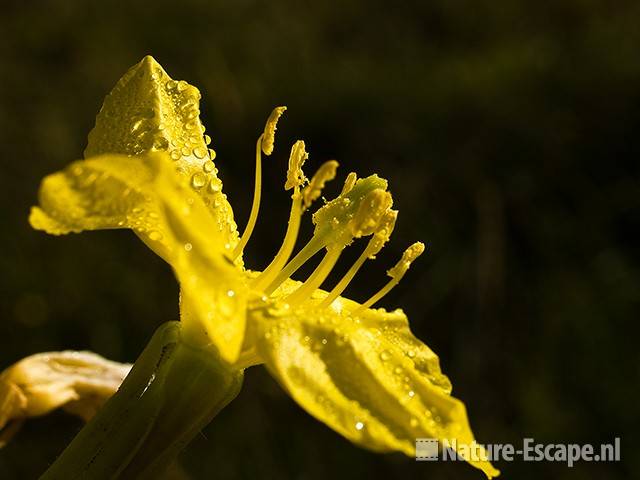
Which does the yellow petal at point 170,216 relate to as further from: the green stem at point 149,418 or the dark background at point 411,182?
the dark background at point 411,182

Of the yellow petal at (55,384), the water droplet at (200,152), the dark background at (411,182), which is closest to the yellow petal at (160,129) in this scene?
the water droplet at (200,152)

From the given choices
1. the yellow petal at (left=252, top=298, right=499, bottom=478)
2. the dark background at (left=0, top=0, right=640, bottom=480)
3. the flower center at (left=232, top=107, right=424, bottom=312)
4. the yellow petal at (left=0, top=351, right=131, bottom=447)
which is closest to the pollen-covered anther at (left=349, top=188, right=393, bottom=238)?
the flower center at (left=232, top=107, right=424, bottom=312)

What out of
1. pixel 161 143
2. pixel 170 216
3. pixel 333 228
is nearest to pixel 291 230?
pixel 333 228

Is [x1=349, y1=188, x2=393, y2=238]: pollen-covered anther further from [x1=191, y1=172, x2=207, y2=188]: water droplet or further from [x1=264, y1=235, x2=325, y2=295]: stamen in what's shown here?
[x1=191, y1=172, x2=207, y2=188]: water droplet

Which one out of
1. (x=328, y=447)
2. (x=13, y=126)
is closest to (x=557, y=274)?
(x=328, y=447)

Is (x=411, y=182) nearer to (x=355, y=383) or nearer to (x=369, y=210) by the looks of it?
(x=369, y=210)
